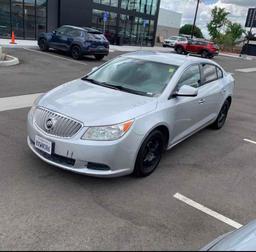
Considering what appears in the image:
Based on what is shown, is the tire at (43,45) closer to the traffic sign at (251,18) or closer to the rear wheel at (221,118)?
the rear wheel at (221,118)

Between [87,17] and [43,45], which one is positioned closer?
[43,45]

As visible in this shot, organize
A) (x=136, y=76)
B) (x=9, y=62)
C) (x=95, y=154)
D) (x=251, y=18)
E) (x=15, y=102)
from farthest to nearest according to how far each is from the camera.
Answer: (x=251, y=18)
(x=9, y=62)
(x=15, y=102)
(x=136, y=76)
(x=95, y=154)

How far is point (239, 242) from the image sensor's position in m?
2.04

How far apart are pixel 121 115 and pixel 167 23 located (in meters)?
56.8

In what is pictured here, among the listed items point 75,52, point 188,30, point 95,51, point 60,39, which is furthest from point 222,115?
point 188,30

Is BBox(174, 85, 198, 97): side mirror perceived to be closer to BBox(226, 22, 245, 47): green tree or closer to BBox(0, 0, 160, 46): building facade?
BBox(0, 0, 160, 46): building facade

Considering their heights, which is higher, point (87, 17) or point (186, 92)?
point (87, 17)

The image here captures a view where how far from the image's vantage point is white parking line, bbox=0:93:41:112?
685 cm

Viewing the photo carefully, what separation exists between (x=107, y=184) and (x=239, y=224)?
1.62 meters

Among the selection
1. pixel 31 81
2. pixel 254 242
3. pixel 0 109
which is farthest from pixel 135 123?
pixel 31 81

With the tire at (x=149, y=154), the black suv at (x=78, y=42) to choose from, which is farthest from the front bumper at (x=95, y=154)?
the black suv at (x=78, y=42)

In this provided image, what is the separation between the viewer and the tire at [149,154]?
391cm

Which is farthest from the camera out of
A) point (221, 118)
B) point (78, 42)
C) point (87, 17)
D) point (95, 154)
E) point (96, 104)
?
point (87, 17)

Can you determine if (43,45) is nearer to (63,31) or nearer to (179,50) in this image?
(63,31)
